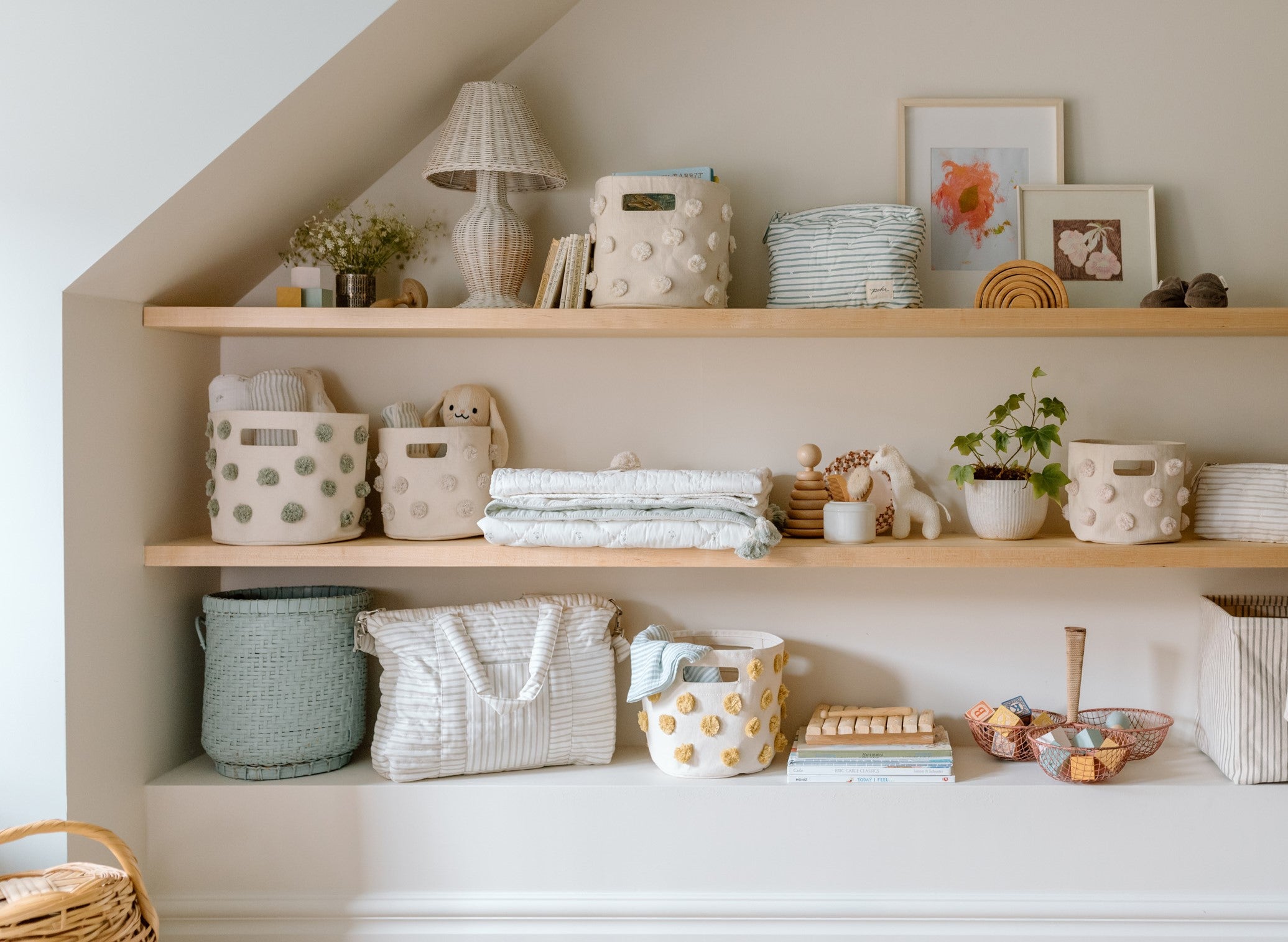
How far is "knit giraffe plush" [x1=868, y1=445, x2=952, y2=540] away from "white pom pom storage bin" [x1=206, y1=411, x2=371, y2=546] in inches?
41.2

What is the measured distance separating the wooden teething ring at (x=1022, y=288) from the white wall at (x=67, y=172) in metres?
1.15

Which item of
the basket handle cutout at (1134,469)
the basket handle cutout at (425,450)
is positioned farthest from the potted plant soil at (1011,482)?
the basket handle cutout at (425,450)

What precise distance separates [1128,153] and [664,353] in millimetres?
1002

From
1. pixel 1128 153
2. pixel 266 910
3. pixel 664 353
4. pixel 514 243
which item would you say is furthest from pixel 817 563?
pixel 266 910

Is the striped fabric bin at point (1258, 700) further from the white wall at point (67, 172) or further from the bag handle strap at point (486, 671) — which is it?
the white wall at point (67, 172)

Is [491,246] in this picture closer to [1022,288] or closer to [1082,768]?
[1022,288]

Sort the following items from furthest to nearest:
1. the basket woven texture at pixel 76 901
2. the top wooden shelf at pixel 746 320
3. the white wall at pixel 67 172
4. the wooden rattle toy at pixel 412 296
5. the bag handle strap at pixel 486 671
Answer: the wooden rattle toy at pixel 412 296, the bag handle strap at pixel 486 671, the top wooden shelf at pixel 746 320, the white wall at pixel 67 172, the basket woven texture at pixel 76 901

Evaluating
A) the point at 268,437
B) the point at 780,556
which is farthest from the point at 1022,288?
the point at 268,437

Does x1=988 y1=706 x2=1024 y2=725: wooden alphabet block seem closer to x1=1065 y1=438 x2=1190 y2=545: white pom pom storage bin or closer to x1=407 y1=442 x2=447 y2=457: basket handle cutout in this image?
x1=1065 y1=438 x2=1190 y2=545: white pom pom storage bin

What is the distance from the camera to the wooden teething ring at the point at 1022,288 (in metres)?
1.86

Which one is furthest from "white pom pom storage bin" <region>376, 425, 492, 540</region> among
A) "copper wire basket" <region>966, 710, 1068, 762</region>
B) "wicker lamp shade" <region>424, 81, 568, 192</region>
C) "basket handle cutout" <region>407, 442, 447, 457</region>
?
"copper wire basket" <region>966, 710, 1068, 762</region>

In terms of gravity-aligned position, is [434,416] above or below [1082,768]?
above

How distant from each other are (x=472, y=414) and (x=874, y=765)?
1018mm

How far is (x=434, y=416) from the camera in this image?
207 centimetres
